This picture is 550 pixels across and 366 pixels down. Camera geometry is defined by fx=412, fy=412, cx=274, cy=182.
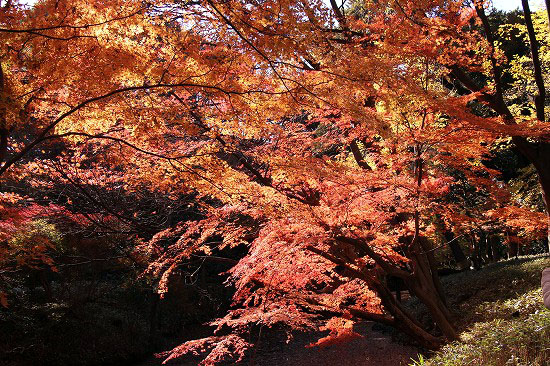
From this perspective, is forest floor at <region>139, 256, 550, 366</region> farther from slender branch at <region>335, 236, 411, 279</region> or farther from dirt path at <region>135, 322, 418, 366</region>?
slender branch at <region>335, 236, 411, 279</region>

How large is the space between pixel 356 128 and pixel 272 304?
3.05 m

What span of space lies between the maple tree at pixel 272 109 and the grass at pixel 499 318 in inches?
58.3

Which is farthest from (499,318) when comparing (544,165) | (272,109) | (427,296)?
(272,109)

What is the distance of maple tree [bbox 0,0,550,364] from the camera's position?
3.22m

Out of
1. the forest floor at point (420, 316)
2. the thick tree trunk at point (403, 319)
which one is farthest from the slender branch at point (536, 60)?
the thick tree trunk at point (403, 319)

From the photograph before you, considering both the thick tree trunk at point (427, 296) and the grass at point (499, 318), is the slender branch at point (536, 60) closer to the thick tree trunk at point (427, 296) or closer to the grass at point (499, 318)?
the grass at point (499, 318)

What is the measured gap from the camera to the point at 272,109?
14.6 ft

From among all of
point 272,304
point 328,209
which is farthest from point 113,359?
point 328,209

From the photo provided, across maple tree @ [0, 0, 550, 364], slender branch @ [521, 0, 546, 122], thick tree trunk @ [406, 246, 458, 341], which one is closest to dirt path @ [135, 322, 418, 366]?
maple tree @ [0, 0, 550, 364]

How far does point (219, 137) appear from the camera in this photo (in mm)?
4844

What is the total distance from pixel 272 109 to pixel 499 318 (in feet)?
16.1

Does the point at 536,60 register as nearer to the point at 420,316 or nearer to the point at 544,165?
the point at 544,165

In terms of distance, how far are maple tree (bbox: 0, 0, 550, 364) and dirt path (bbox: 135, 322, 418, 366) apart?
2.17 meters

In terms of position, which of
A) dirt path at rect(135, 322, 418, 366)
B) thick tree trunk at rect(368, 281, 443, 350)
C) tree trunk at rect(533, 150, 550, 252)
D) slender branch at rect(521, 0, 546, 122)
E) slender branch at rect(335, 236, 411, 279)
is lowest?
dirt path at rect(135, 322, 418, 366)
